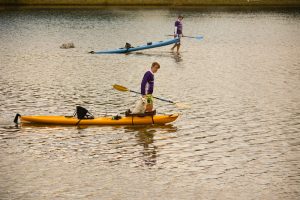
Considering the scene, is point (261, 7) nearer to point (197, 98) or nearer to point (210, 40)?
point (210, 40)

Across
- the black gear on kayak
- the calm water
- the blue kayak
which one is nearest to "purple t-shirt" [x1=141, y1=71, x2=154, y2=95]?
the calm water

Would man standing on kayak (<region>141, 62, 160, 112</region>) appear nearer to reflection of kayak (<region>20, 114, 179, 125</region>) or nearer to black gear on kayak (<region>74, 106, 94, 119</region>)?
reflection of kayak (<region>20, 114, 179, 125</region>)

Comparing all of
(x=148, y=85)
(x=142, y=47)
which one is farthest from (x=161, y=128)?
(x=142, y=47)

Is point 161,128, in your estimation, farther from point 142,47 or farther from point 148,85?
point 142,47

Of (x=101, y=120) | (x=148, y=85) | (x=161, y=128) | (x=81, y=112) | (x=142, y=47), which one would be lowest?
(x=161, y=128)

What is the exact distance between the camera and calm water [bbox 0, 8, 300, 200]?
48.6 ft

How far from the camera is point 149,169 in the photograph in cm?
1598

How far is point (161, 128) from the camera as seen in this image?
20.6 meters

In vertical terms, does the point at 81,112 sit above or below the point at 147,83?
below

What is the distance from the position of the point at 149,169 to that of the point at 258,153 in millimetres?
4041

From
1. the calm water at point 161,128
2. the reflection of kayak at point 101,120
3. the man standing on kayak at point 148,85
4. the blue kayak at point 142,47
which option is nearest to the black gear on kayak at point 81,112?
the reflection of kayak at point 101,120

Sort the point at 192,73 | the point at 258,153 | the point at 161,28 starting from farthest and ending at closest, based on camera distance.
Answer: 1. the point at 161,28
2. the point at 192,73
3. the point at 258,153

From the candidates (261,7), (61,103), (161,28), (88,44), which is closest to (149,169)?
(61,103)

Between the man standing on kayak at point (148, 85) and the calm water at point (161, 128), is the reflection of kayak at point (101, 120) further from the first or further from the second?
the man standing on kayak at point (148, 85)
